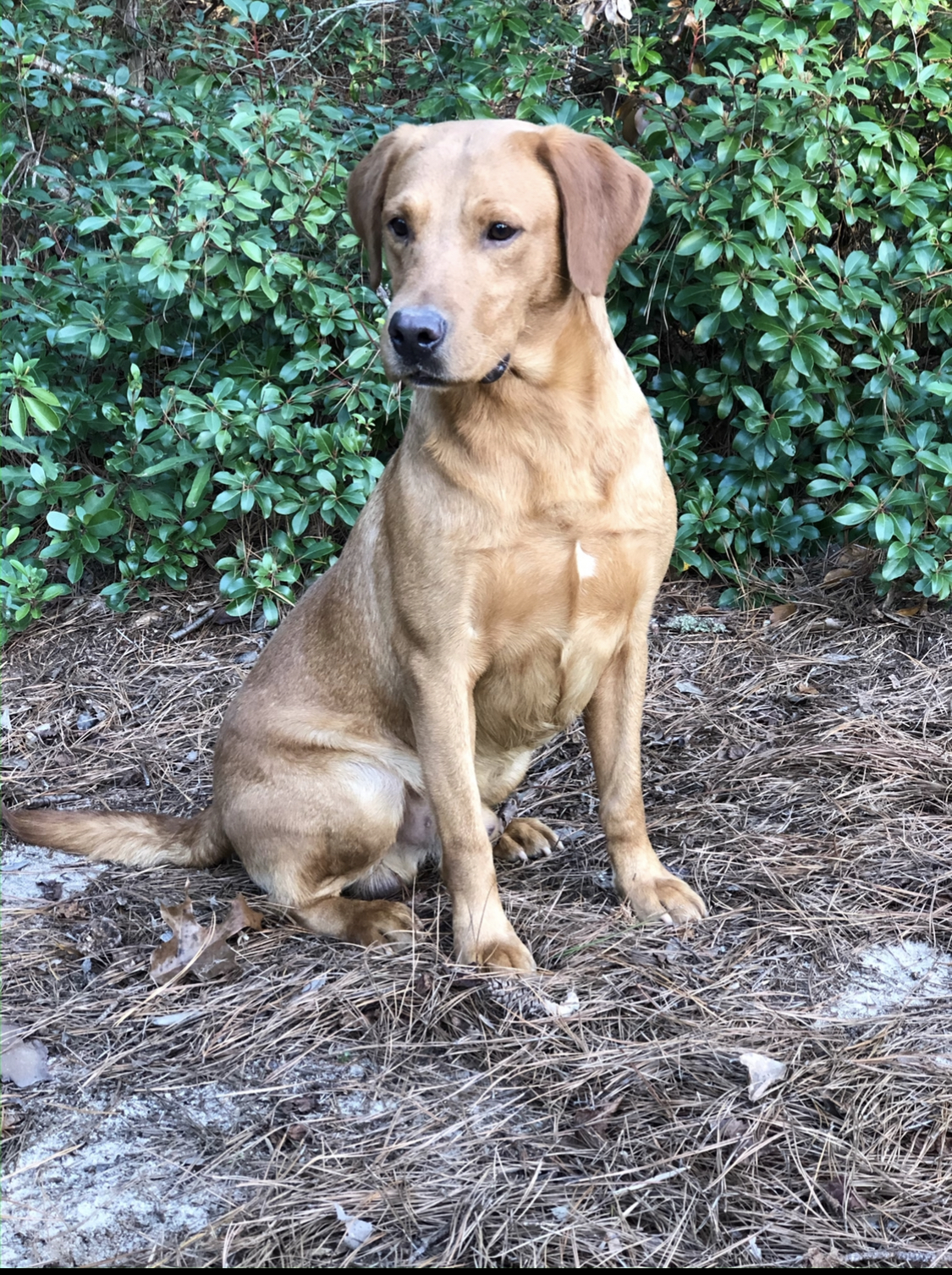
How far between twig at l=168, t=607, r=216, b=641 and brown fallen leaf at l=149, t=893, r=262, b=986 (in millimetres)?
2023

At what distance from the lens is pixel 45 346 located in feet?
16.1

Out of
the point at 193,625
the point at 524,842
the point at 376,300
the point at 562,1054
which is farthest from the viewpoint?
the point at 193,625

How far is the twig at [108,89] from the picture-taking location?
188 inches

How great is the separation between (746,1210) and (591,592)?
1442 mm

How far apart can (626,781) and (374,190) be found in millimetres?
1735

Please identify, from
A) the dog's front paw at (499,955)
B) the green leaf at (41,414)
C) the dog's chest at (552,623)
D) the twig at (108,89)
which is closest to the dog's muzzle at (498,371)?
the dog's chest at (552,623)

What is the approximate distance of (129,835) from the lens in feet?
11.4

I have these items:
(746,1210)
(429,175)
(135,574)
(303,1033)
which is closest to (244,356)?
(135,574)

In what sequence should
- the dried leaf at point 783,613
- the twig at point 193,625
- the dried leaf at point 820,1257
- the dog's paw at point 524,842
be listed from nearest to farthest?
the dried leaf at point 820,1257, the dog's paw at point 524,842, the dried leaf at point 783,613, the twig at point 193,625

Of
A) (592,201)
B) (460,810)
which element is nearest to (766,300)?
A: (592,201)

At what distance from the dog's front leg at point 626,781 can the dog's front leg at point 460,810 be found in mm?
438

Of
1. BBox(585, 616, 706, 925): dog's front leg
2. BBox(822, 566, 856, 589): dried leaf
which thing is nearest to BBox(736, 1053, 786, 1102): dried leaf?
BBox(585, 616, 706, 925): dog's front leg

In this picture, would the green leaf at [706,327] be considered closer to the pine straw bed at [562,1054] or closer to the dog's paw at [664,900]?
the pine straw bed at [562,1054]

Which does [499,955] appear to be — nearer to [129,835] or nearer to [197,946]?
[197,946]
